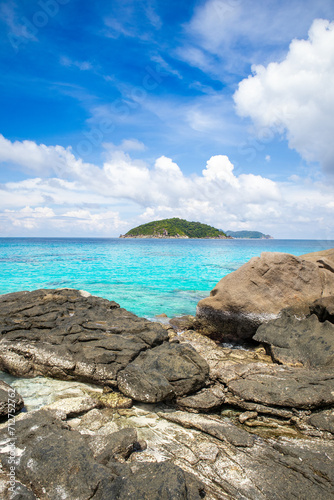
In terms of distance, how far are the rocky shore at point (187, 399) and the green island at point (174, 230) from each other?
16509 centimetres

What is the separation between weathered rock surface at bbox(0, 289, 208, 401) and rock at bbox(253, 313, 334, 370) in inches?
106

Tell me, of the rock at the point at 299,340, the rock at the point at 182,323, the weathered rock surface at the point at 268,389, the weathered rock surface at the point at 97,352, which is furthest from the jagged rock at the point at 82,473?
the rock at the point at 182,323

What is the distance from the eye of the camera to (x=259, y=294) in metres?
10.1

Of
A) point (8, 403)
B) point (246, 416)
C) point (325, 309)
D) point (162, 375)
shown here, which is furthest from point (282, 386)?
point (8, 403)

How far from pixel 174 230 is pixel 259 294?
6592 inches

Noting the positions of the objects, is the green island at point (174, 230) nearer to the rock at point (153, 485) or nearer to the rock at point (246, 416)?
the rock at point (246, 416)

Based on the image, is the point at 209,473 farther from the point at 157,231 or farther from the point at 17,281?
the point at 157,231

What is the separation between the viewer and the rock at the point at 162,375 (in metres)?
5.96

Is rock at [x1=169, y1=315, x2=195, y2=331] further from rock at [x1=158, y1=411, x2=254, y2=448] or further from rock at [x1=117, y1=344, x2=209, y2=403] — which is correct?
rock at [x1=158, y1=411, x2=254, y2=448]

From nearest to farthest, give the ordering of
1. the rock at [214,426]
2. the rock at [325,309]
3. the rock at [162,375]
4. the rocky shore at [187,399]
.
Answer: the rocky shore at [187,399] < the rock at [214,426] < the rock at [162,375] < the rock at [325,309]

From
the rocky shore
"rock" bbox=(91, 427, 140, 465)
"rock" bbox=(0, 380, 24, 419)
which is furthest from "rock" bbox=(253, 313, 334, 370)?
"rock" bbox=(0, 380, 24, 419)

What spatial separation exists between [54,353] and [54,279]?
64.1 ft

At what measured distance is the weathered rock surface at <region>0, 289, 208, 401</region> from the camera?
630 centimetres

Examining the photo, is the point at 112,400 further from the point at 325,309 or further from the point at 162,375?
the point at 325,309
